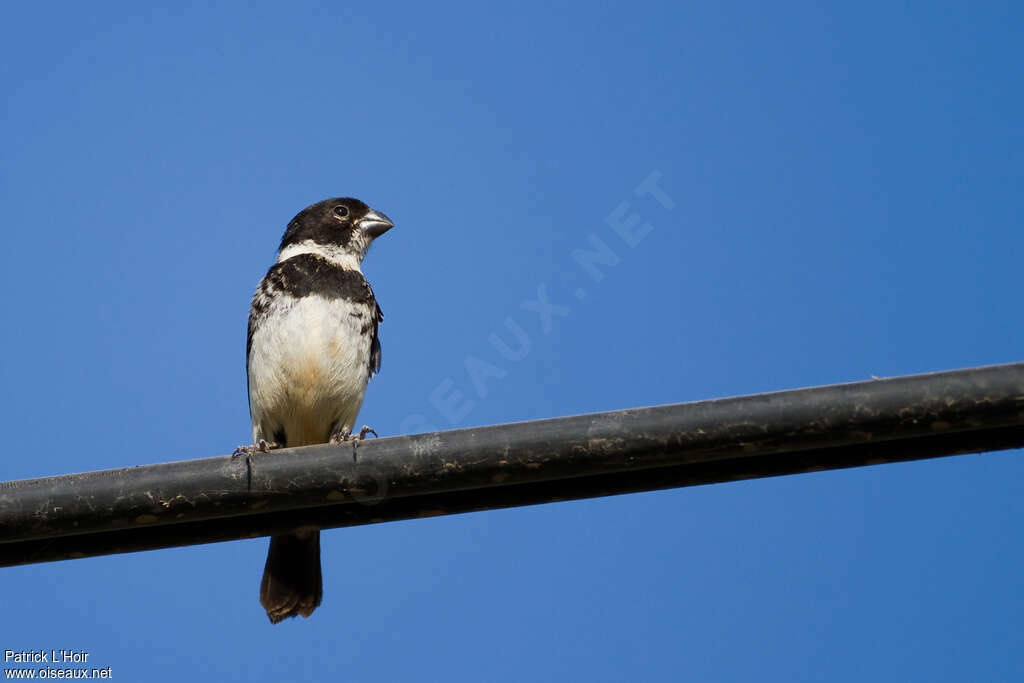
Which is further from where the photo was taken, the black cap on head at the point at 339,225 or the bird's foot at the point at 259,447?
the black cap on head at the point at 339,225

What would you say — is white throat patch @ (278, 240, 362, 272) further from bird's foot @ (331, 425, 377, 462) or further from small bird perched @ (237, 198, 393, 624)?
bird's foot @ (331, 425, 377, 462)

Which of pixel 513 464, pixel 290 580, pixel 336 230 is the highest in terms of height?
pixel 336 230

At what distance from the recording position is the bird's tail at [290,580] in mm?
5500

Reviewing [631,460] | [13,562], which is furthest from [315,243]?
[631,460]

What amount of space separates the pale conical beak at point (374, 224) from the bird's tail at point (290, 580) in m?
2.15

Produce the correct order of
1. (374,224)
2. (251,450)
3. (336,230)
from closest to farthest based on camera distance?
(251,450), (336,230), (374,224)

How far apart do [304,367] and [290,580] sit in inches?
41.9

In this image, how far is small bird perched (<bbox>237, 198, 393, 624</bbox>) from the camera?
Result: 5.54 metres

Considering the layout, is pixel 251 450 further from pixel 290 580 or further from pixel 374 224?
pixel 374 224

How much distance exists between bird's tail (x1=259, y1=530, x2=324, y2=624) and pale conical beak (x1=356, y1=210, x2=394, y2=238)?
2.15 m

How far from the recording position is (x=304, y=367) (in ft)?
19.2

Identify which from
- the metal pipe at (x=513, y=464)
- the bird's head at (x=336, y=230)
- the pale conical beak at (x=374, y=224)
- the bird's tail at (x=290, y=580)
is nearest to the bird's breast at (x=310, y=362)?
the bird's head at (x=336, y=230)

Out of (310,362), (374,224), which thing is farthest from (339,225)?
(310,362)

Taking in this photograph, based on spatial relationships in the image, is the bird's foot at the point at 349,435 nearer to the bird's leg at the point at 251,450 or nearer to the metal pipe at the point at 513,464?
the bird's leg at the point at 251,450
